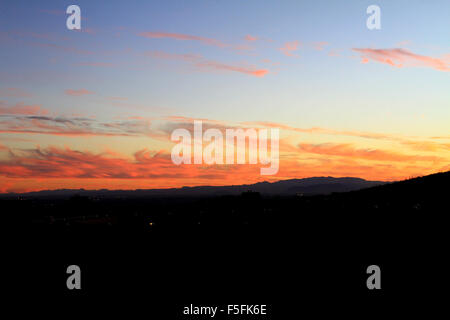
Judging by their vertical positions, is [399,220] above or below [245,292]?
above

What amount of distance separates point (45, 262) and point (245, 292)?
4781 centimetres

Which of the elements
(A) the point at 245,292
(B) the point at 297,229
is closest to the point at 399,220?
(B) the point at 297,229

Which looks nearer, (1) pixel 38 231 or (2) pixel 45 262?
(2) pixel 45 262

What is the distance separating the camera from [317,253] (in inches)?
2714

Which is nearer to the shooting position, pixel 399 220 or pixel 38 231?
pixel 399 220
